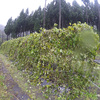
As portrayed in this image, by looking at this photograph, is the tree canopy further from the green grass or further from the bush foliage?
the green grass

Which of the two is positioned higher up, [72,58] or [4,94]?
[72,58]

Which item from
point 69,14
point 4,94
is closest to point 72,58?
point 4,94

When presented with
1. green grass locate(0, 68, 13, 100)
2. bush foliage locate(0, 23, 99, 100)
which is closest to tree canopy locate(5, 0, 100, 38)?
bush foliage locate(0, 23, 99, 100)

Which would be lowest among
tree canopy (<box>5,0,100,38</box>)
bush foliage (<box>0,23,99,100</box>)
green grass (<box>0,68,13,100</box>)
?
green grass (<box>0,68,13,100</box>)

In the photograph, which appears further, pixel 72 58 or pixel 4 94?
pixel 4 94

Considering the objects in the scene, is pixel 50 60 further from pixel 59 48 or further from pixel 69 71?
pixel 69 71

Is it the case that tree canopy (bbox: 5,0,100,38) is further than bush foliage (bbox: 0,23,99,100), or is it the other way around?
tree canopy (bbox: 5,0,100,38)

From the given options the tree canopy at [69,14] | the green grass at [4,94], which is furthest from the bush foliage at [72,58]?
the tree canopy at [69,14]

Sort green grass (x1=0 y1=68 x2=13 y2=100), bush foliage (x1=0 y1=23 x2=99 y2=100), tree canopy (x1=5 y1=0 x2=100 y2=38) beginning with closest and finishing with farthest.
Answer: bush foliage (x1=0 y1=23 x2=99 y2=100)
green grass (x1=0 y1=68 x2=13 y2=100)
tree canopy (x1=5 y1=0 x2=100 y2=38)

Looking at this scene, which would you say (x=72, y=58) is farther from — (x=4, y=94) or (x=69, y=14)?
(x=69, y=14)

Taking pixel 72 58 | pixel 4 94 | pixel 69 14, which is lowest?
pixel 4 94

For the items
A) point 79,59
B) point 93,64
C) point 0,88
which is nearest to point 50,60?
point 79,59

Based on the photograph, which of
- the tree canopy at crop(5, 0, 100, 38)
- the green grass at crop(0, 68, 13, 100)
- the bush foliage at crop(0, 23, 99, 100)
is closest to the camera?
the bush foliage at crop(0, 23, 99, 100)

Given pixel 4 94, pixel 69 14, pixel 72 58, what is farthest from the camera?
pixel 69 14
